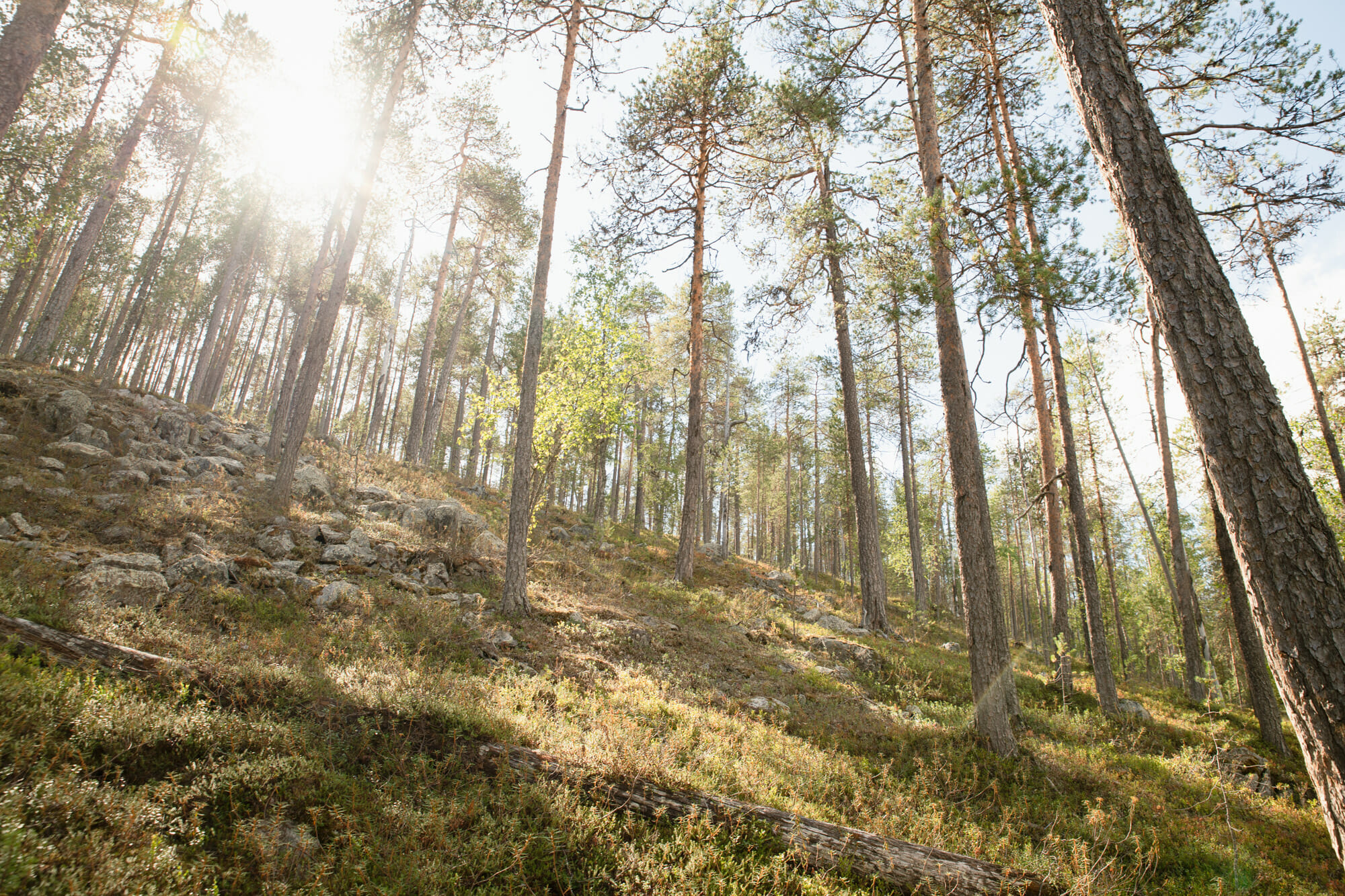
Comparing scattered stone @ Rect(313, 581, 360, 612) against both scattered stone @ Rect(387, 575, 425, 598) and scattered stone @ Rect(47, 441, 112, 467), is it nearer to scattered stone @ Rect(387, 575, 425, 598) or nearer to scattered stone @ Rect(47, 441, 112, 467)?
scattered stone @ Rect(387, 575, 425, 598)

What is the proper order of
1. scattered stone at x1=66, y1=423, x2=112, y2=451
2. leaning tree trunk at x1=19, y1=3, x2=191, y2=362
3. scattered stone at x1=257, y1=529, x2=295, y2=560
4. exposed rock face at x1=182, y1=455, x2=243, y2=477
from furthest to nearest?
leaning tree trunk at x1=19, y1=3, x2=191, y2=362
exposed rock face at x1=182, y1=455, x2=243, y2=477
scattered stone at x1=66, y1=423, x2=112, y2=451
scattered stone at x1=257, y1=529, x2=295, y2=560

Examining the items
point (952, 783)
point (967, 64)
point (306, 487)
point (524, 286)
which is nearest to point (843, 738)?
point (952, 783)

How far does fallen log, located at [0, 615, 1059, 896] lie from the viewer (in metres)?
3.66

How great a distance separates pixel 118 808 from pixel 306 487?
35.6 ft

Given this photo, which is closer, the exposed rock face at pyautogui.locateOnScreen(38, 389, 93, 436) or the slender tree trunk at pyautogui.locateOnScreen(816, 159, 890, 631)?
the exposed rock face at pyautogui.locateOnScreen(38, 389, 93, 436)

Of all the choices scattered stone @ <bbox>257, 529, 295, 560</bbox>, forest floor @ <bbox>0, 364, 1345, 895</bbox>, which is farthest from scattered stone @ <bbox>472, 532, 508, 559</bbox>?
scattered stone @ <bbox>257, 529, 295, 560</bbox>

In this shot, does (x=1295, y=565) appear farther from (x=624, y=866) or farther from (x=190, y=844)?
(x=190, y=844)

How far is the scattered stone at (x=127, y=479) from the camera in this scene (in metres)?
8.88

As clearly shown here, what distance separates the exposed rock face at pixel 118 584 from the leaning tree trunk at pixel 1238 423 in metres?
9.99

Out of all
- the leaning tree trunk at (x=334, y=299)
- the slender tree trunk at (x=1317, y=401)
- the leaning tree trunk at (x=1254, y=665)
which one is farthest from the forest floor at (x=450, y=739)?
the slender tree trunk at (x=1317, y=401)

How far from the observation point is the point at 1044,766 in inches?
251

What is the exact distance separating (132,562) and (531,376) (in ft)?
20.0

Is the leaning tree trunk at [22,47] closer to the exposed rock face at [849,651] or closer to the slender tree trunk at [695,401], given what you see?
the slender tree trunk at [695,401]

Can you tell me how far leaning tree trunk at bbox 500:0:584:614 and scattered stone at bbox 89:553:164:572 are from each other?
4586 millimetres
